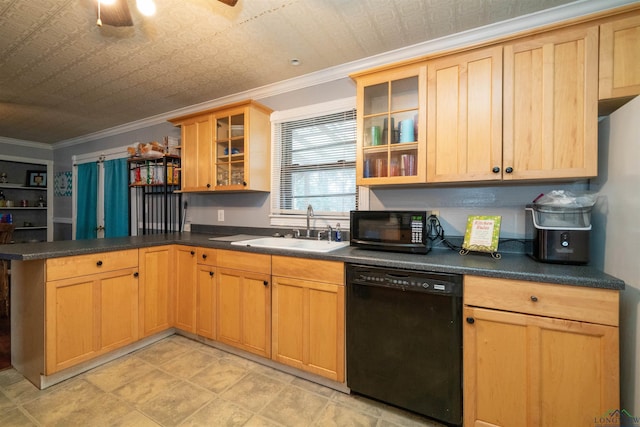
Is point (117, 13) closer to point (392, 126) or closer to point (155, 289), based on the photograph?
point (392, 126)

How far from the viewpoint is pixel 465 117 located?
167 cm

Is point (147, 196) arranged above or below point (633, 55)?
below

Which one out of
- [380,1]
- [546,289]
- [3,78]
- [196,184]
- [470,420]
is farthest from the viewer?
[196,184]

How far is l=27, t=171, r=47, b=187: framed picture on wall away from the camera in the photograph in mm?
4996

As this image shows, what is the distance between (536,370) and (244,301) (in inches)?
70.5

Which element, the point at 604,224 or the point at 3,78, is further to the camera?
the point at 3,78

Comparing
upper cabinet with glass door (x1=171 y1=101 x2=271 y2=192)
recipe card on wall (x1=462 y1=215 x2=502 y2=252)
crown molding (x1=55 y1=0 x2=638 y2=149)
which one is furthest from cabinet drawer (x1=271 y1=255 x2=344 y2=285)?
crown molding (x1=55 y1=0 x2=638 y2=149)

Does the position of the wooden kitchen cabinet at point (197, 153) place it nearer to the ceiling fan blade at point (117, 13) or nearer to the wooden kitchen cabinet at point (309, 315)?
the ceiling fan blade at point (117, 13)

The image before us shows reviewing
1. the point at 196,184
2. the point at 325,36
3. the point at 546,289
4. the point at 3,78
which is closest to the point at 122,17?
the point at 325,36

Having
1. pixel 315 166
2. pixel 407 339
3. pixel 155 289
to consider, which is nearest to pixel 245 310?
pixel 155 289

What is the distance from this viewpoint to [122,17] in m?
1.46

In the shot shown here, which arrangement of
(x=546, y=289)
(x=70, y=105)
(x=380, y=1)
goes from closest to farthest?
(x=546, y=289), (x=380, y=1), (x=70, y=105)

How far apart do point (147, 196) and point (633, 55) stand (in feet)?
14.9

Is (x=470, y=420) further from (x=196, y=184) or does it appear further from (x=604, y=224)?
(x=196, y=184)
